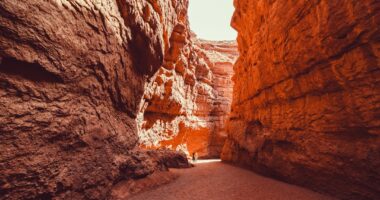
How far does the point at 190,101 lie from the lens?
23.7m

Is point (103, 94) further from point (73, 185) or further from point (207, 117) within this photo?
point (207, 117)

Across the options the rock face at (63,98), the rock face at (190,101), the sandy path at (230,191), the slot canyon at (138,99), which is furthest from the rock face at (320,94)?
the rock face at (190,101)

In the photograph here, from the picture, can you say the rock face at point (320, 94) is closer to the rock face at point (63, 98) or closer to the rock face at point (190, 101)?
the rock face at point (63, 98)

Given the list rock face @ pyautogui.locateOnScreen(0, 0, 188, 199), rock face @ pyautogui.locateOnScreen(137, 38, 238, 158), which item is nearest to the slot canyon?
rock face @ pyautogui.locateOnScreen(0, 0, 188, 199)

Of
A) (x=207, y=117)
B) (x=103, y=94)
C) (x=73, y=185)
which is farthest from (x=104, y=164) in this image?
(x=207, y=117)

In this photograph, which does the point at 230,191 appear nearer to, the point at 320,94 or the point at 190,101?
the point at 320,94

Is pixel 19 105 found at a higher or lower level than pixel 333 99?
lower

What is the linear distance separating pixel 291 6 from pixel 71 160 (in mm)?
8169

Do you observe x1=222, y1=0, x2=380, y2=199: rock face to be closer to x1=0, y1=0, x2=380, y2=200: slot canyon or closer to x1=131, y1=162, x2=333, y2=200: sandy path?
x1=0, y1=0, x2=380, y2=200: slot canyon

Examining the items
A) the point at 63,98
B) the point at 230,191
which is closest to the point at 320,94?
the point at 230,191

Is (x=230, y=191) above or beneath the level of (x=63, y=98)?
beneath

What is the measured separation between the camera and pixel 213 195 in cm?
525

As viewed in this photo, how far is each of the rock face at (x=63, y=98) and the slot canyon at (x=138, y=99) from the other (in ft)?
0.07

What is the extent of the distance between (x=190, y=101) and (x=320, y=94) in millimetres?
18664
